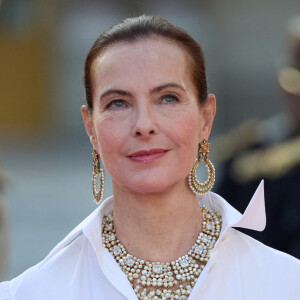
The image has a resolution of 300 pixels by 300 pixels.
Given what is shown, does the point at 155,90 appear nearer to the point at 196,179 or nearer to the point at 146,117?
the point at 146,117

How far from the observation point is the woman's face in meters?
2.76

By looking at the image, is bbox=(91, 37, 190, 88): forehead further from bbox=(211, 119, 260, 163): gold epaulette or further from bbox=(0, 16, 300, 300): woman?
bbox=(211, 119, 260, 163): gold epaulette

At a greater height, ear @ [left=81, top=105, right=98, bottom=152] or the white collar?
ear @ [left=81, top=105, right=98, bottom=152]

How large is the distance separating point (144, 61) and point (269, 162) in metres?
2.48

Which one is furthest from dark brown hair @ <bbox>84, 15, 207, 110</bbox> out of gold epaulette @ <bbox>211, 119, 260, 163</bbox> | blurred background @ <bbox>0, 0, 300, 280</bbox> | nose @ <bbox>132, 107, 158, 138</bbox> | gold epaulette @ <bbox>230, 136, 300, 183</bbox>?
blurred background @ <bbox>0, 0, 300, 280</bbox>

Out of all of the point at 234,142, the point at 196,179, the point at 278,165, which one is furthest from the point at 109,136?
the point at 234,142

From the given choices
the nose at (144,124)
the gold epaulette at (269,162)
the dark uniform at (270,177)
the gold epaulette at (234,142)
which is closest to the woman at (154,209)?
the nose at (144,124)

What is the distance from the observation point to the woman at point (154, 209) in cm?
276

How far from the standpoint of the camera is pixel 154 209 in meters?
2.85

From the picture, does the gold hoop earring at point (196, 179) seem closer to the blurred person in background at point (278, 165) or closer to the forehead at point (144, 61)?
the forehead at point (144, 61)

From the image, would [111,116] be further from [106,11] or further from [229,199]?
[106,11]

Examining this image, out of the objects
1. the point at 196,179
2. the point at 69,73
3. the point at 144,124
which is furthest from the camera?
the point at 69,73

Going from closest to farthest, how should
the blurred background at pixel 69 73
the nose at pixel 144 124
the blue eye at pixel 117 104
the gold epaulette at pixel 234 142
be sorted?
the nose at pixel 144 124, the blue eye at pixel 117 104, the gold epaulette at pixel 234 142, the blurred background at pixel 69 73

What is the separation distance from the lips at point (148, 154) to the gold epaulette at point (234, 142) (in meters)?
2.76
